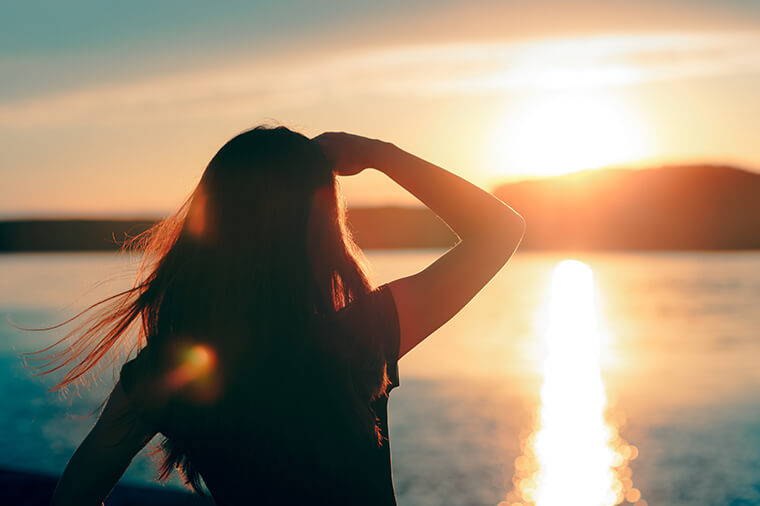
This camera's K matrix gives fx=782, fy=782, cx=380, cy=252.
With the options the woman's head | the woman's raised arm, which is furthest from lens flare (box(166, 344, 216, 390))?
the woman's raised arm

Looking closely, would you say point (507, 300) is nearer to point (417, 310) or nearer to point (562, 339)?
point (562, 339)

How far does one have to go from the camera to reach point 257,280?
152 centimetres

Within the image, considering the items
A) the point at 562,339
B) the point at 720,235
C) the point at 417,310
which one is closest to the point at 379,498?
the point at 417,310

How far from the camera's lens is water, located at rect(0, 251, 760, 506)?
59.0 feet

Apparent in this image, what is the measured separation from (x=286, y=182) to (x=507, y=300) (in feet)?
243

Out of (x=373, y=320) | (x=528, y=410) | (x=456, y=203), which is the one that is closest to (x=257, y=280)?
(x=373, y=320)

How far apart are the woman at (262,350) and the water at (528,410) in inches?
18.3

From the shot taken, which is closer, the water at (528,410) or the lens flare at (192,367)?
the lens flare at (192,367)

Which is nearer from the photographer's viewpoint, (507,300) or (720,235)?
(507,300)

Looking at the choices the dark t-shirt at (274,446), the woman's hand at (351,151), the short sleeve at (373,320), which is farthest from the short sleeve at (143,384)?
the woman's hand at (351,151)

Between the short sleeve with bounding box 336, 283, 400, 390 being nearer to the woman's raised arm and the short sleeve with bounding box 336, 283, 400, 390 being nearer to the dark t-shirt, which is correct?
the dark t-shirt

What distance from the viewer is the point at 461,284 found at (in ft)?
5.57

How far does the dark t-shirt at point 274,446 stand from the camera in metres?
1.50

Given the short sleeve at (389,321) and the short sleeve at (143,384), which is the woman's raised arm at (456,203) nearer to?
the short sleeve at (389,321)
